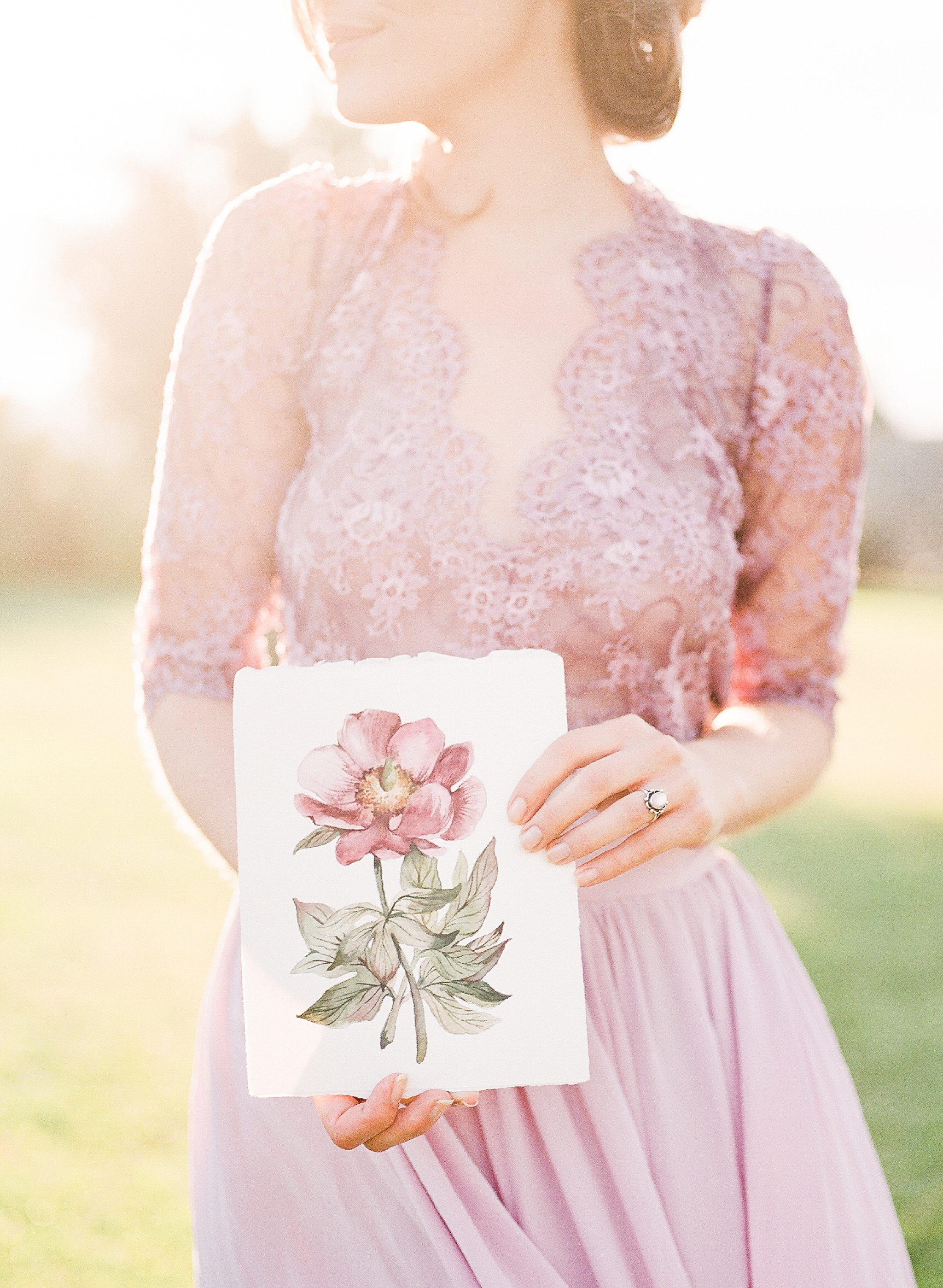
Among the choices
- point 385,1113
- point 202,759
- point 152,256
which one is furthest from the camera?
point 152,256

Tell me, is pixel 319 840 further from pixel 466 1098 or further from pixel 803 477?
pixel 803 477

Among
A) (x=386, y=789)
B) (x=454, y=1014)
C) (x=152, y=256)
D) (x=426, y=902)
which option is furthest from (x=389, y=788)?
(x=152, y=256)

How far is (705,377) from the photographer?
62.4 inches

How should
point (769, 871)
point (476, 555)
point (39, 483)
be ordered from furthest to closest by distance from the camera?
point (39, 483)
point (769, 871)
point (476, 555)

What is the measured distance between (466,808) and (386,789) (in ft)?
0.27

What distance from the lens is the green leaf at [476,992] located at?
46.7 inches

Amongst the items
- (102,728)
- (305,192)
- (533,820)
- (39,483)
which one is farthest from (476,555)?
(39,483)

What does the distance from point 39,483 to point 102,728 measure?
45.2 feet

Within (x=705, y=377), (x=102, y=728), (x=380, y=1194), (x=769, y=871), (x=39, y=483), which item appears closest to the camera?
(x=380, y=1194)

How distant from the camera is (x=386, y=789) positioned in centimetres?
121

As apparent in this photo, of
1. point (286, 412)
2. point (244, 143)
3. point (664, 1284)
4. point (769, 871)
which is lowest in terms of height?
point (769, 871)

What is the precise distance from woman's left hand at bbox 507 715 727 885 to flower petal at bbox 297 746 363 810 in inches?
6.3

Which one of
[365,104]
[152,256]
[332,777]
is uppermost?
[152,256]

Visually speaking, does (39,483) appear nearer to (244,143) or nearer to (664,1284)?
(244,143)
